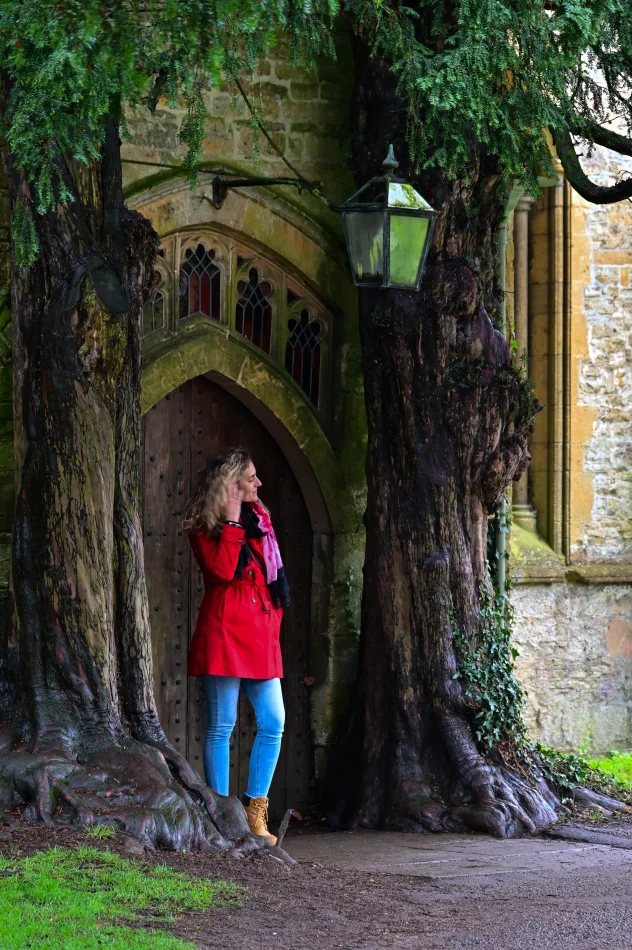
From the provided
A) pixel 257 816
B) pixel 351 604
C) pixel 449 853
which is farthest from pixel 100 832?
pixel 351 604

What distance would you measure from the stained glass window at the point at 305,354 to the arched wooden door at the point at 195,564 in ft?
1.26

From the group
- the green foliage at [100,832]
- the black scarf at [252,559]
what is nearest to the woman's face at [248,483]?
the black scarf at [252,559]

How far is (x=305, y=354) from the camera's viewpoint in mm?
8812

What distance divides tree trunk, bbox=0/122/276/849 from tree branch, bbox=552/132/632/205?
2.94 m

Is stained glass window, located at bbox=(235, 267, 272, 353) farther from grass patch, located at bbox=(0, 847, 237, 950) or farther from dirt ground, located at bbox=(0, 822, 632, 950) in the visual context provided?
grass patch, located at bbox=(0, 847, 237, 950)

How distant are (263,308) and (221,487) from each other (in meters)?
1.76

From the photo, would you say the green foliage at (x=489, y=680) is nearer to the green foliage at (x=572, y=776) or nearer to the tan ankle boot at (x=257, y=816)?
the green foliage at (x=572, y=776)

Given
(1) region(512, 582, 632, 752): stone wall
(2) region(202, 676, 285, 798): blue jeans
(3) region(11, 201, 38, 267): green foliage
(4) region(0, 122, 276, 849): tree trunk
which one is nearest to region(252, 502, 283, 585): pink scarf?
(2) region(202, 676, 285, 798): blue jeans

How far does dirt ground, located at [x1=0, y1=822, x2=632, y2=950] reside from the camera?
4.96m

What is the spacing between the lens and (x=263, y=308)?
859 centimetres

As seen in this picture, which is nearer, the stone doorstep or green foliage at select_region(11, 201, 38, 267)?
green foliage at select_region(11, 201, 38, 267)

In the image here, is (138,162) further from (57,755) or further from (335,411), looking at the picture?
(57,755)

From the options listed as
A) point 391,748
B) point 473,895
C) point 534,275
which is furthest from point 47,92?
point 534,275

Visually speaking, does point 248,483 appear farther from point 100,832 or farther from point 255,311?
point 100,832
